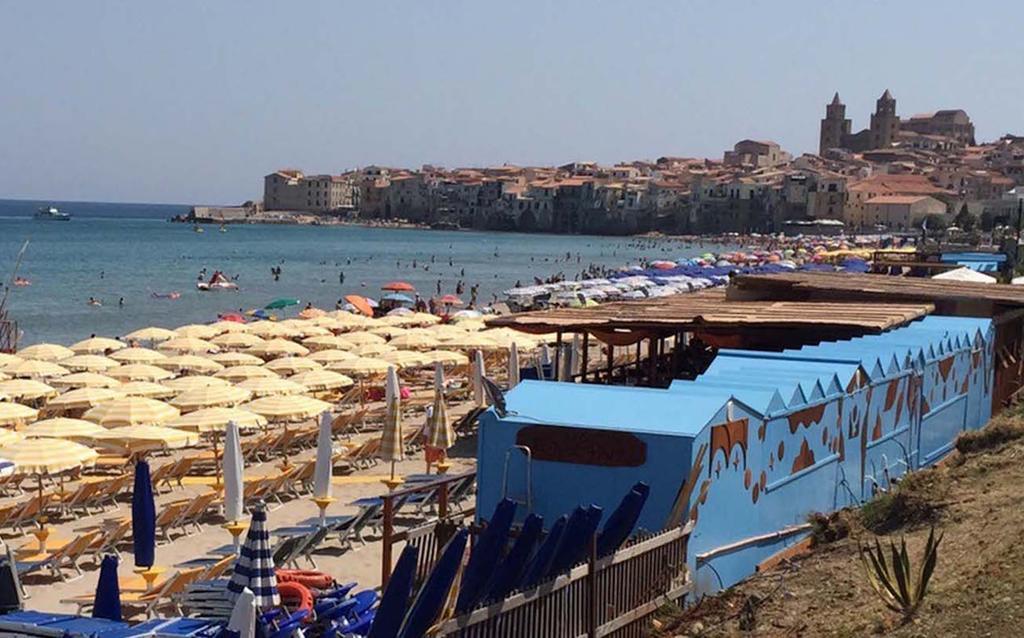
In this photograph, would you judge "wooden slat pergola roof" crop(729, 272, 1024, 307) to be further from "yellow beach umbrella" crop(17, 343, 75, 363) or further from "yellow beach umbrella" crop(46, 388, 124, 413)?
"yellow beach umbrella" crop(17, 343, 75, 363)

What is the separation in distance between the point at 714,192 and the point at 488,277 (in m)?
70.5

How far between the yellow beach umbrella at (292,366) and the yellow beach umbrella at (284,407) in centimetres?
431

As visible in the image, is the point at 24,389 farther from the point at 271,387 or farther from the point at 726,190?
the point at 726,190

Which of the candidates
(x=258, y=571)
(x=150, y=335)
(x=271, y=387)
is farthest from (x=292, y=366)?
(x=258, y=571)

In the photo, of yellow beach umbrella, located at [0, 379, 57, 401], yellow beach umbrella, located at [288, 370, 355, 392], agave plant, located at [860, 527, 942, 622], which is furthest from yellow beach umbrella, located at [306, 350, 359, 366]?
agave plant, located at [860, 527, 942, 622]

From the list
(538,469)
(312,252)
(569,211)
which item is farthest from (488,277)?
(569,211)

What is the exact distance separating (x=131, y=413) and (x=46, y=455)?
2132 millimetres

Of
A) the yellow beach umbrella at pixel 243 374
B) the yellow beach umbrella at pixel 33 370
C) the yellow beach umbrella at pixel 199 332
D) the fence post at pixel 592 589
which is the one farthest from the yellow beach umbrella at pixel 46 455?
the yellow beach umbrella at pixel 199 332

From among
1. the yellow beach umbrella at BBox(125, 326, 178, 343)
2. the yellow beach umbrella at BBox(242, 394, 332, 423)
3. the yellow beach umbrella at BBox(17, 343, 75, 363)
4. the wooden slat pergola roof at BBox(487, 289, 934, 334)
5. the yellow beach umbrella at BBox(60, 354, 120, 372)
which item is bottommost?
the yellow beach umbrella at BBox(125, 326, 178, 343)

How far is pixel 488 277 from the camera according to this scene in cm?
7356

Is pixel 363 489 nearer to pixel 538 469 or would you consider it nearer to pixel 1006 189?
pixel 538 469

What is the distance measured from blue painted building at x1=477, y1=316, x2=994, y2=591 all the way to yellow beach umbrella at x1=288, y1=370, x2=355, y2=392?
335 inches

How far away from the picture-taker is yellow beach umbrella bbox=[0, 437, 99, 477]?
36.7ft

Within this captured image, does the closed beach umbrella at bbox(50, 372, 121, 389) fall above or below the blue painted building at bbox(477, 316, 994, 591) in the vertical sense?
below
